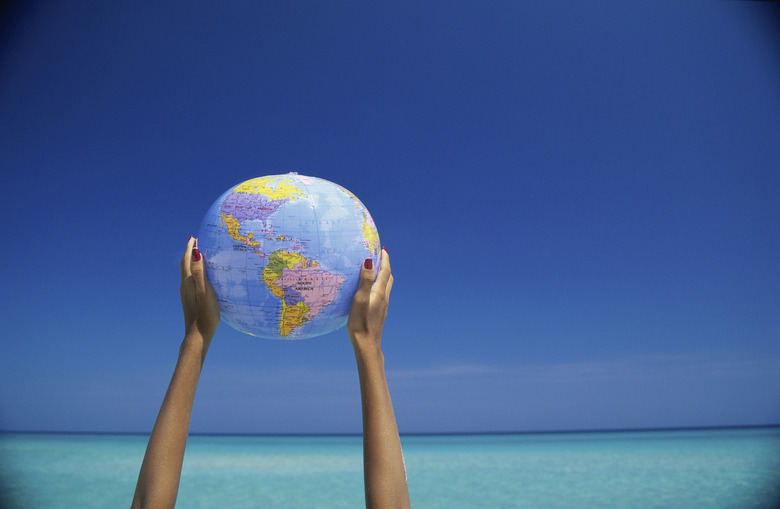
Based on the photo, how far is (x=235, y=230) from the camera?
3674 mm

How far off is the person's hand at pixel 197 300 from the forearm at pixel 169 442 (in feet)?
1.17

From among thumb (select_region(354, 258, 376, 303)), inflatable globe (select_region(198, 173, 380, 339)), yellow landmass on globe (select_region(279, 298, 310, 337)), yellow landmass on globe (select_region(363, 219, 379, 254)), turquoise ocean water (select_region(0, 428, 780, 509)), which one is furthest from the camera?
turquoise ocean water (select_region(0, 428, 780, 509))

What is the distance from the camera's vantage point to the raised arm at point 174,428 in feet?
7.87

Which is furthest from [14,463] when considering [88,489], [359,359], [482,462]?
[359,359]

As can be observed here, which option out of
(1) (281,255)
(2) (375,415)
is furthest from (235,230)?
(2) (375,415)

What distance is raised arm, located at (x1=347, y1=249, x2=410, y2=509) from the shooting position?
232cm

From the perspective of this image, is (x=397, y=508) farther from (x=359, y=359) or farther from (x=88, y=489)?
(x=88, y=489)

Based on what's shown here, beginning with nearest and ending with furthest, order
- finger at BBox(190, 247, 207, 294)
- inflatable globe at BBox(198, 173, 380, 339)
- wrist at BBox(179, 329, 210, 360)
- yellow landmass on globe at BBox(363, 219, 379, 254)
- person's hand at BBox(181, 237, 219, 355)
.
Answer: wrist at BBox(179, 329, 210, 360)
person's hand at BBox(181, 237, 219, 355)
finger at BBox(190, 247, 207, 294)
inflatable globe at BBox(198, 173, 380, 339)
yellow landmass on globe at BBox(363, 219, 379, 254)

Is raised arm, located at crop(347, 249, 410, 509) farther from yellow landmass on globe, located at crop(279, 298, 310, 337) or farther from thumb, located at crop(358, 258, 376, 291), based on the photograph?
yellow landmass on globe, located at crop(279, 298, 310, 337)

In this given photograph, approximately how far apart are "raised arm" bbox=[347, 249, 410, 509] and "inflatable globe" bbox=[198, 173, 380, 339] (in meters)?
0.70

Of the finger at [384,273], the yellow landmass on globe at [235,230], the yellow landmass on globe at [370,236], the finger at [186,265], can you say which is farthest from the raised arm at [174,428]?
the yellow landmass on globe at [370,236]

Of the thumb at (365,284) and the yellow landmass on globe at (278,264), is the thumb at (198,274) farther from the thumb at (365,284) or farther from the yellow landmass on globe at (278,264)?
the thumb at (365,284)

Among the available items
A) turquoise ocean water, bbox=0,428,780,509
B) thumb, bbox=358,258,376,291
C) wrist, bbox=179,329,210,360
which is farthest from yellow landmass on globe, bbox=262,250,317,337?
turquoise ocean water, bbox=0,428,780,509

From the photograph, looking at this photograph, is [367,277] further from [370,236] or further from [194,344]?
[194,344]
